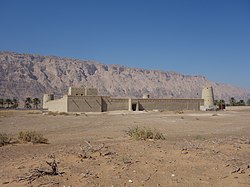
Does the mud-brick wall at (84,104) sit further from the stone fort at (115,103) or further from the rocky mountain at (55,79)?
the rocky mountain at (55,79)

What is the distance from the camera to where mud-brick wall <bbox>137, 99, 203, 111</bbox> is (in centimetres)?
5506

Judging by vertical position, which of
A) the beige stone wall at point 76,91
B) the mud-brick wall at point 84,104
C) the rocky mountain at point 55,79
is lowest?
the mud-brick wall at point 84,104

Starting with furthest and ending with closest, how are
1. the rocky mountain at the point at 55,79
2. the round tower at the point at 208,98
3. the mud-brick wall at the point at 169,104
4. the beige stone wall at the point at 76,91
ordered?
the rocky mountain at the point at 55,79, the round tower at the point at 208,98, the beige stone wall at the point at 76,91, the mud-brick wall at the point at 169,104

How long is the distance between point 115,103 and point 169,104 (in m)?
10.8

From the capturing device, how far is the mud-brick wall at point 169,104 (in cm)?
5506

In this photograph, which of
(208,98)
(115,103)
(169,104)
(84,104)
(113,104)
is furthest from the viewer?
(208,98)

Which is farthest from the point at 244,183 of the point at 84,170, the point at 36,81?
the point at 36,81

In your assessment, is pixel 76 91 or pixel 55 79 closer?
pixel 76 91

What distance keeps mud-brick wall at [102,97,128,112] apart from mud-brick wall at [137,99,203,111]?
187 centimetres

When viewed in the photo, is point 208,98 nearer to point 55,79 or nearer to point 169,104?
point 169,104

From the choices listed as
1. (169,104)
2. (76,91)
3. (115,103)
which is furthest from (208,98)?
(76,91)

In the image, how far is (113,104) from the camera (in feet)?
175

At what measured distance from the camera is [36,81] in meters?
153

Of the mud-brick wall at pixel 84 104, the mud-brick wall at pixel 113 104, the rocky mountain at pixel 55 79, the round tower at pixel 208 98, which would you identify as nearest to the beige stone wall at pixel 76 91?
the mud-brick wall at pixel 84 104
